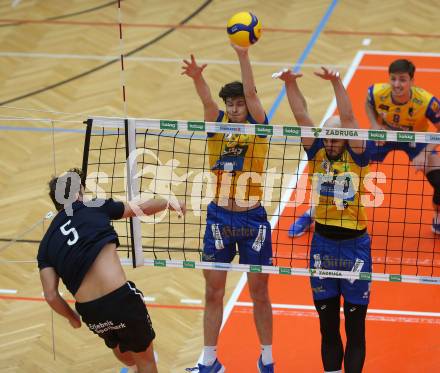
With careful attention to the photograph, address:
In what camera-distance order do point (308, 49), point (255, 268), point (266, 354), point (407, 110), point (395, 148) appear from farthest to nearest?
point (308, 49) < point (395, 148) < point (407, 110) < point (266, 354) < point (255, 268)

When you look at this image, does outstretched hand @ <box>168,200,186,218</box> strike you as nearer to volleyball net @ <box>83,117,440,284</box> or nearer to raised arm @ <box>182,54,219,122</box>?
volleyball net @ <box>83,117,440,284</box>

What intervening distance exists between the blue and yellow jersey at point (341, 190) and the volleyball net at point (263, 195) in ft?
0.05

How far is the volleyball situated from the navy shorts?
234 centimetres

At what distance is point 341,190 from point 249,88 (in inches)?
44.8

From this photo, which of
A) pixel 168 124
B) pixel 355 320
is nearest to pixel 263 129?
pixel 168 124

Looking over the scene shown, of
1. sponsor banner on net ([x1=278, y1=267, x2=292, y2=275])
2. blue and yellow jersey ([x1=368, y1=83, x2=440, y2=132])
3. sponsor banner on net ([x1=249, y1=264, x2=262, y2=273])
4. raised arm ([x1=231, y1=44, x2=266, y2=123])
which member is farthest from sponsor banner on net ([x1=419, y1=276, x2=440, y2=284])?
blue and yellow jersey ([x1=368, y1=83, x2=440, y2=132])

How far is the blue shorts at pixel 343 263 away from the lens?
789cm

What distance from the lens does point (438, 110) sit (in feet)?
34.0

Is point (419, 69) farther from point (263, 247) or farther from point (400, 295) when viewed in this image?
point (263, 247)

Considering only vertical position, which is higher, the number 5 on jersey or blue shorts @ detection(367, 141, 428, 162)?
blue shorts @ detection(367, 141, 428, 162)

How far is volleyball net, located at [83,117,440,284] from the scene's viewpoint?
8.06m

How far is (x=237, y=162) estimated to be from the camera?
8.37 meters

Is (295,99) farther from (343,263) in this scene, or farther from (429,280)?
(429,280)

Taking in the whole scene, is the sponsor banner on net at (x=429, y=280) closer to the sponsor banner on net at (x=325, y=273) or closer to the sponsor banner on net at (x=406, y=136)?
the sponsor banner on net at (x=325, y=273)
